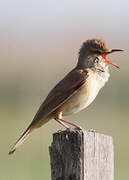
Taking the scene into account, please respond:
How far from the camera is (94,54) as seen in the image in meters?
9.27

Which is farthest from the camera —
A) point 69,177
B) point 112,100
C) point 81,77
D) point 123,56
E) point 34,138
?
point 123,56

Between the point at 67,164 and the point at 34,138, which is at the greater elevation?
the point at 34,138

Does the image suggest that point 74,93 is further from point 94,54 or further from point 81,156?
point 81,156

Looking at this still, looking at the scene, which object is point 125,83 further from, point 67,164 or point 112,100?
point 67,164

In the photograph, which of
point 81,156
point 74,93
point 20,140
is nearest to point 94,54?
point 74,93

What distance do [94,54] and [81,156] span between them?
355 cm

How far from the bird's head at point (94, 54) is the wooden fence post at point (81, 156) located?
301 cm

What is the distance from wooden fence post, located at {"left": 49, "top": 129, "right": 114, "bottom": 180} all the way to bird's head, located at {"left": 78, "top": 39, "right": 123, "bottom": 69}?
9.87ft

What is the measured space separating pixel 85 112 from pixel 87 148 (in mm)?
16793

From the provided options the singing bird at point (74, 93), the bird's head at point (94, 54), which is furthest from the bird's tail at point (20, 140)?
the bird's head at point (94, 54)

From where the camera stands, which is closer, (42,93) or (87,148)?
(87,148)

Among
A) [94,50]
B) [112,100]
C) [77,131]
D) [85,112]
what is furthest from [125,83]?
[77,131]

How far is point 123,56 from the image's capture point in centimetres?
3241

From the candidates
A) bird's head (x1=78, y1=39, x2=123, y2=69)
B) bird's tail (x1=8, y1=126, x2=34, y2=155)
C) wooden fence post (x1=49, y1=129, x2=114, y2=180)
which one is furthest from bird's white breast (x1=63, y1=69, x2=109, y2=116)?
wooden fence post (x1=49, y1=129, x2=114, y2=180)
